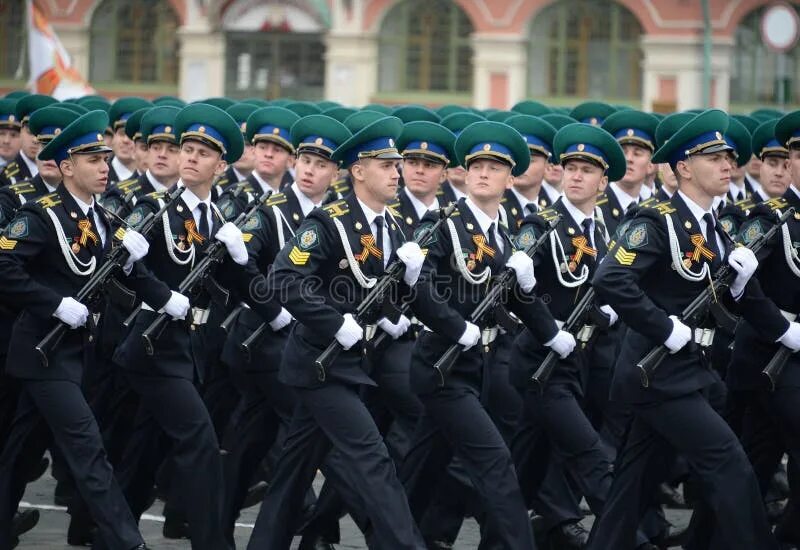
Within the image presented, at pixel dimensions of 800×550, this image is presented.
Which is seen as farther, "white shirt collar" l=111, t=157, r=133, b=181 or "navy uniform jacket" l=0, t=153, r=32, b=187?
"white shirt collar" l=111, t=157, r=133, b=181

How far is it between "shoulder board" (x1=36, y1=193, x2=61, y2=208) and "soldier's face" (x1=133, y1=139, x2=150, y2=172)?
8.85 feet

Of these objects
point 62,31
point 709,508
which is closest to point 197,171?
point 709,508

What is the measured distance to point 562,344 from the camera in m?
8.25

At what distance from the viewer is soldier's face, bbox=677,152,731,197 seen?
7.69 metres

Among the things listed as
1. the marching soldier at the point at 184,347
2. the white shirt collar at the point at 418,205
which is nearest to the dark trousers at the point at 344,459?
the marching soldier at the point at 184,347

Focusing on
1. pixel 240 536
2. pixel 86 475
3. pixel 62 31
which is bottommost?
pixel 240 536

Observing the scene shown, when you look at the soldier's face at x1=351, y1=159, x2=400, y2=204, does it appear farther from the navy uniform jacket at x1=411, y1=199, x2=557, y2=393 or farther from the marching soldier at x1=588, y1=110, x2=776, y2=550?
the marching soldier at x1=588, y1=110, x2=776, y2=550

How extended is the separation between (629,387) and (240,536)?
2.46 meters

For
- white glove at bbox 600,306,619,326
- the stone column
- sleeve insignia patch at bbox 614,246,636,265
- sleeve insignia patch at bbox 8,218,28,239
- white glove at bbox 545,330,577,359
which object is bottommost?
white glove at bbox 545,330,577,359

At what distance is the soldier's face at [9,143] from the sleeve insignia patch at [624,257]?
6.05 meters

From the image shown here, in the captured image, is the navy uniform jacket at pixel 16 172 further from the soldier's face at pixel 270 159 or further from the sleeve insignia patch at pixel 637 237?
the sleeve insignia patch at pixel 637 237

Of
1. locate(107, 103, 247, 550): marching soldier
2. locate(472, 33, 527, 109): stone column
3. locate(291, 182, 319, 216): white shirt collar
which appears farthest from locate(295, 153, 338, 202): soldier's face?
locate(472, 33, 527, 109): stone column

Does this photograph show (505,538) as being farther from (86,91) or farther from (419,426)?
(86,91)

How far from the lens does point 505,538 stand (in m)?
7.42
